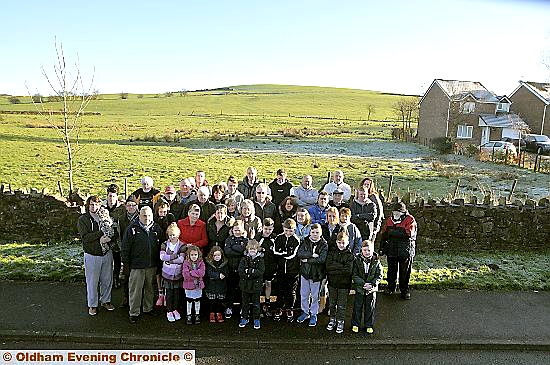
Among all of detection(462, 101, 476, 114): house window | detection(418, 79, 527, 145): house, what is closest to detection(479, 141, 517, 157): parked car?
detection(418, 79, 527, 145): house

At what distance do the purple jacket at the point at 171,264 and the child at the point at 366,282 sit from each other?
2507mm

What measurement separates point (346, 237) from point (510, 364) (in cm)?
263

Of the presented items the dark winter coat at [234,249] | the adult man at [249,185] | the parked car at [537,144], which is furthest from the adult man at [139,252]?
the parked car at [537,144]

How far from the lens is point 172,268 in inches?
273

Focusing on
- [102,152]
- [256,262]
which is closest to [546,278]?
[256,262]

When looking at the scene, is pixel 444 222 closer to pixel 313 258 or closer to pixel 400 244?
pixel 400 244

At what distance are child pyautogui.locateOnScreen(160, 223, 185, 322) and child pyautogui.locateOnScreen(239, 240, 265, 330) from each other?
0.91 meters

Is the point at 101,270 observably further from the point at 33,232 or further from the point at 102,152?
the point at 102,152

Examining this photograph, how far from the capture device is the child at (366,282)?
682 cm

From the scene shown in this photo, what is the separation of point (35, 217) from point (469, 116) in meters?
40.3

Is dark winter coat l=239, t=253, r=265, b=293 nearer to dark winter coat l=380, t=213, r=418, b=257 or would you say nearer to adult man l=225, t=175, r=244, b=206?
adult man l=225, t=175, r=244, b=206

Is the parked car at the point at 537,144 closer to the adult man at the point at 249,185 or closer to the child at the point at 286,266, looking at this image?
the adult man at the point at 249,185

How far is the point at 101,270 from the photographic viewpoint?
7.21m

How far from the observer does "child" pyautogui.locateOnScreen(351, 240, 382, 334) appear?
682 centimetres
